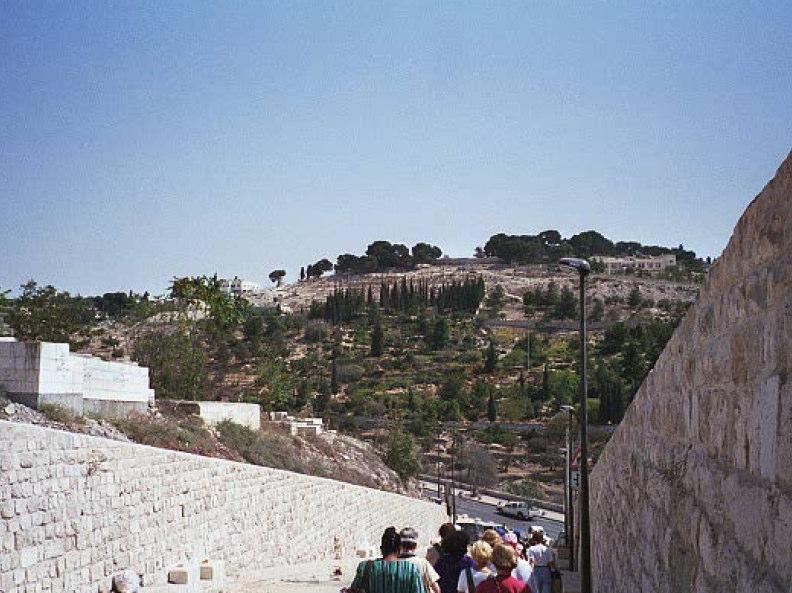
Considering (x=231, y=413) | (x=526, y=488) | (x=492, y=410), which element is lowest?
(x=526, y=488)

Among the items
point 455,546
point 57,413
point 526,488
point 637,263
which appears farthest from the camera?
point 637,263

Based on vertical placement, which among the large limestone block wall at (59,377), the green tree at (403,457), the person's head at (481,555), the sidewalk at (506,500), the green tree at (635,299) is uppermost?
the green tree at (635,299)

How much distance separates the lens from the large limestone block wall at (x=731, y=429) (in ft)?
11.2

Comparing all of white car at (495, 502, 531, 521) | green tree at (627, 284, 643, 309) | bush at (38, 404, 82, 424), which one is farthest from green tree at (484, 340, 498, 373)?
bush at (38, 404, 82, 424)

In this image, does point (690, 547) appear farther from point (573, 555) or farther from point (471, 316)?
point (471, 316)

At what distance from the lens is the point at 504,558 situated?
253 inches

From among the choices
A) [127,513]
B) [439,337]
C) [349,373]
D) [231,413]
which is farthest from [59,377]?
[439,337]

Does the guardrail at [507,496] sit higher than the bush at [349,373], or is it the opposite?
the bush at [349,373]

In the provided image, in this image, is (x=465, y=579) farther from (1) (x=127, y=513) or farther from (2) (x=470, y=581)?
(1) (x=127, y=513)

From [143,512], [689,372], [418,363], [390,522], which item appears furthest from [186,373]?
[418,363]

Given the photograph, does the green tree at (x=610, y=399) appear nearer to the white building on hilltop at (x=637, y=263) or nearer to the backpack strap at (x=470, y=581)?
the backpack strap at (x=470, y=581)

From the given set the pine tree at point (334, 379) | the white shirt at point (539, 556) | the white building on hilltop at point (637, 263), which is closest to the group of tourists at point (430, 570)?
the white shirt at point (539, 556)

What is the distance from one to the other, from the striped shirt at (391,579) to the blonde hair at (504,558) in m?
0.60

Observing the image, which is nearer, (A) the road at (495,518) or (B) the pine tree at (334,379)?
(A) the road at (495,518)
